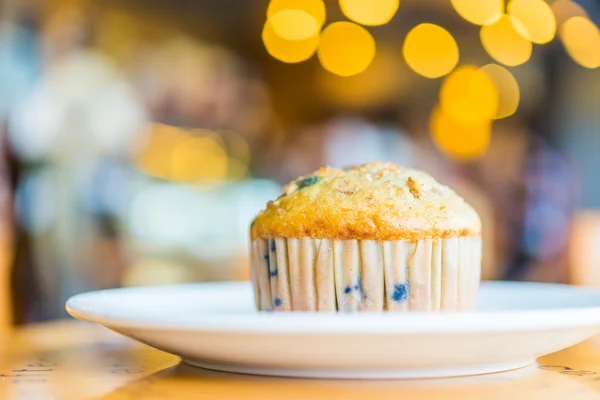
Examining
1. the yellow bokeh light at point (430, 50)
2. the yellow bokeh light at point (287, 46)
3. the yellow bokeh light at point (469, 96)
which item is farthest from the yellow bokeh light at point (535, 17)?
the yellow bokeh light at point (287, 46)

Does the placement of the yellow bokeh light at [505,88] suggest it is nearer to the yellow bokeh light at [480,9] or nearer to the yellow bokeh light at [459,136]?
the yellow bokeh light at [459,136]

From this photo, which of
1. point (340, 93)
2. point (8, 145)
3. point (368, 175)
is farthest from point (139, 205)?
point (368, 175)

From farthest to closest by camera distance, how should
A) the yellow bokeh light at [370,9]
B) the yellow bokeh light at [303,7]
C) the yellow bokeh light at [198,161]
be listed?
the yellow bokeh light at [303,7], the yellow bokeh light at [198,161], the yellow bokeh light at [370,9]

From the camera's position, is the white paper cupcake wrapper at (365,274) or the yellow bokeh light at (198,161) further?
the yellow bokeh light at (198,161)

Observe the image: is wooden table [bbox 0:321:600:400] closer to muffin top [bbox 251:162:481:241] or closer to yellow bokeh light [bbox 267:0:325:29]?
muffin top [bbox 251:162:481:241]

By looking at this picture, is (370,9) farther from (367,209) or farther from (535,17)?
(367,209)

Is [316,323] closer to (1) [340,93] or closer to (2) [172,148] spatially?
(2) [172,148]
